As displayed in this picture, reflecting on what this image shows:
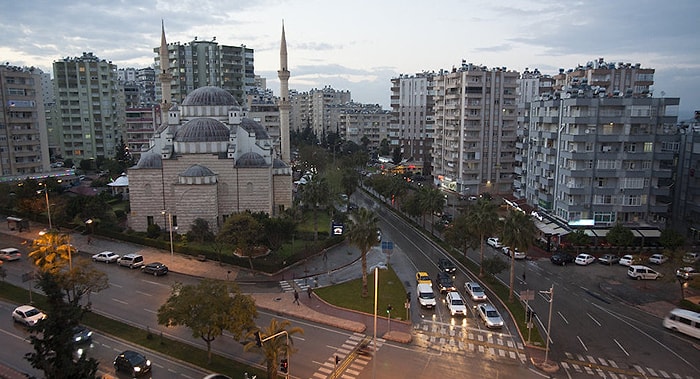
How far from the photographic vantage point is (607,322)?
41469 mm

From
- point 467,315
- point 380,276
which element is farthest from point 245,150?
point 467,315

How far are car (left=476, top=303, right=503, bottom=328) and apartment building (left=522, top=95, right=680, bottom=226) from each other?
→ 96.5 feet

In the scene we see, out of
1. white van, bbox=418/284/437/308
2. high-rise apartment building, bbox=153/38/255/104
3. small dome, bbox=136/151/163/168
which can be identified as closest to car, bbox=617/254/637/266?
white van, bbox=418/284/437/308

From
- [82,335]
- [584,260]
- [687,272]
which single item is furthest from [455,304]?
[82,335]

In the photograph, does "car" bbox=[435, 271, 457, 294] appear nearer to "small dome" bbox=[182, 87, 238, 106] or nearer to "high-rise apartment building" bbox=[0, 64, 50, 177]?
"small dome" bbox=[182, 87, 238, 106]

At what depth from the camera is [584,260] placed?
189 ft

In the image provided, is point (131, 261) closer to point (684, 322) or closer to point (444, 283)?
point (444, 283)

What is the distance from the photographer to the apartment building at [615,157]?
209 feet

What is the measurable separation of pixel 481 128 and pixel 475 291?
5815 centimetres

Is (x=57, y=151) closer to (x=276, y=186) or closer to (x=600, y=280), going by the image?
(x=276, y=186)

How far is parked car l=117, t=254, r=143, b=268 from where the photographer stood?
2108 inches

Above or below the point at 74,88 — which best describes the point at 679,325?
below

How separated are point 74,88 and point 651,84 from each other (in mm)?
135748

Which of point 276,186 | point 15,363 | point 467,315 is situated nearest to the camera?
point 15,363
